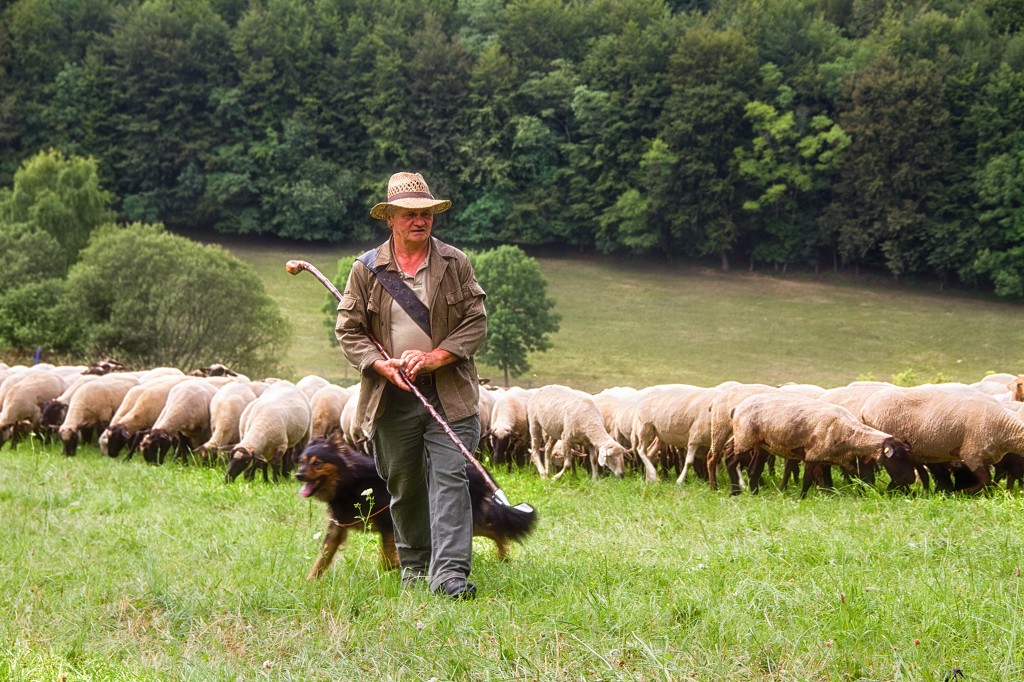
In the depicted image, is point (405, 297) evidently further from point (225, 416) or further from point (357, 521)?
point (225, 416)

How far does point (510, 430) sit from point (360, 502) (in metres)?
8.76

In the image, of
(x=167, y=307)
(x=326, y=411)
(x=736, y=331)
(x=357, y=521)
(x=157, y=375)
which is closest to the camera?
(x=357, y=521)

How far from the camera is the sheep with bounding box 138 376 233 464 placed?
15.1 m

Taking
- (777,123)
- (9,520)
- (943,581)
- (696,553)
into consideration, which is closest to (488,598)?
(696,553)

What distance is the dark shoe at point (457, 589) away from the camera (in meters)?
6.20

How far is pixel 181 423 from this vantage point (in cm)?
1583

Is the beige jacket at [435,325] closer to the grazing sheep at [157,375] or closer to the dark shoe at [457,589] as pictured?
the dark shoe at [457,589]

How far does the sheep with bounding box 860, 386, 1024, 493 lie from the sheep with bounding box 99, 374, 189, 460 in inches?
406

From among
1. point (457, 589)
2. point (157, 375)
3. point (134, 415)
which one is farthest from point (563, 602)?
point (157, 375)

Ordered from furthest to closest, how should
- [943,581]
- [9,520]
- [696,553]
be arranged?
[9,520] < [696,553] < [943,581]

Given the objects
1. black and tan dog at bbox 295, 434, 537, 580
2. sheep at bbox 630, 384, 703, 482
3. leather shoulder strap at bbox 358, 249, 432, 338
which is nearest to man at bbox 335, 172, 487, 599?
leather shoulder strap at bbox 358, 249, 432, 338

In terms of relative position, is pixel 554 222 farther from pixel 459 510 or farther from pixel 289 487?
pixel 459 510

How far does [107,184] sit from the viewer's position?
77.8 m

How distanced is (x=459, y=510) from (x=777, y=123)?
210 ft
